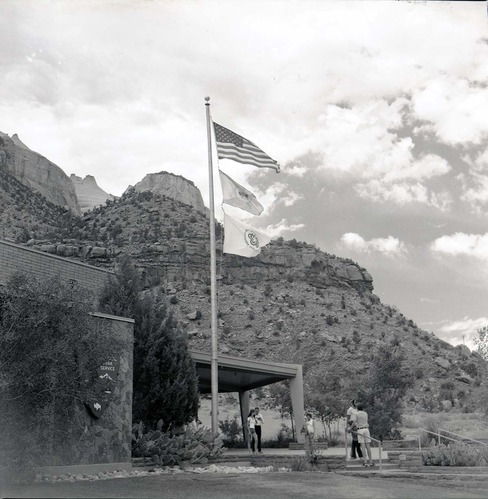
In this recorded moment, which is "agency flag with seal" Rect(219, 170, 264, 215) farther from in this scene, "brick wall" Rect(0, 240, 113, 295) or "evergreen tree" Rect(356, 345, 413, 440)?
"evergreen tree" Rect(356, 345, 413, 440)

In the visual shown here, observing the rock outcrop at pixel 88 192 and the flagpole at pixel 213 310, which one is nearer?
the flagpole at pixel 213 310

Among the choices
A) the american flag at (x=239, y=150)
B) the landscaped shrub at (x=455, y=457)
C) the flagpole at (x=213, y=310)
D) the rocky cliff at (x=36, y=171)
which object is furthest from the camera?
the rocky cliff at (x=36, y=171)

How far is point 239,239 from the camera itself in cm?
2080

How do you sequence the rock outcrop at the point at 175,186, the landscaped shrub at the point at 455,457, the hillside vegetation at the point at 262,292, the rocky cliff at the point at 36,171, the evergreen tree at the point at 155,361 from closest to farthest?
the landscaped shrub at the point at 455,457, the evergreen tree at the point at 155,361, the hillside vegetation at the point at 262,292, the rocky cliff at the point at 36,171, the rock outcrop at the point at 175,186

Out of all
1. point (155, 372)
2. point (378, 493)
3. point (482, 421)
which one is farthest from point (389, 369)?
point (378, 493)

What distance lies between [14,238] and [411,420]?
119 feet

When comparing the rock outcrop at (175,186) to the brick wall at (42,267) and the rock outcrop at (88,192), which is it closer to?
the rock outcrop at (88,192)

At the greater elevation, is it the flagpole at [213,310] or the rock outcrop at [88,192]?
the rock outcrop at [88,192]

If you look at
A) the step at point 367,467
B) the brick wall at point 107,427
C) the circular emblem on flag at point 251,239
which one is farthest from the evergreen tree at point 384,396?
the brick wall at point 107,427

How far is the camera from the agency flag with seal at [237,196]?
70.1 ft

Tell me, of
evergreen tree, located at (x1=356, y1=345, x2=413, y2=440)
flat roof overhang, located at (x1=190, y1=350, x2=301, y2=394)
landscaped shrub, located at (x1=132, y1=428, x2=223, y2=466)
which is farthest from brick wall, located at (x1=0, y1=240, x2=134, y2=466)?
evergreen tree, located at (x1=356, y1=345, x2=413, y2=440)

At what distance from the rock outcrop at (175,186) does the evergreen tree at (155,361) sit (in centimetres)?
8033

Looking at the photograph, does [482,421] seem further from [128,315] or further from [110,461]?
[110,461]

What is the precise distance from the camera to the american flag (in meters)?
21.9
